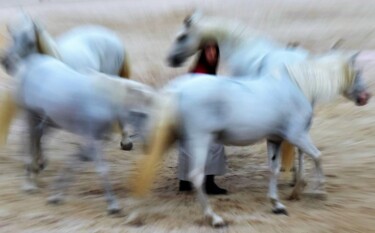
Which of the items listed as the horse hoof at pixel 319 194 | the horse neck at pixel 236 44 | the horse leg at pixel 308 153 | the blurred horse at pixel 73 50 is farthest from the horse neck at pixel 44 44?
the horse hoof at pixel 319 194

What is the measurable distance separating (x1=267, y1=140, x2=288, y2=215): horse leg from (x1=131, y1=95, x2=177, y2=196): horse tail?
3.06ft

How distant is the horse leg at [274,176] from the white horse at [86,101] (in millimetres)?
1068

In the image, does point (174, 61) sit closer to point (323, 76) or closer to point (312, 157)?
point (323, 76)

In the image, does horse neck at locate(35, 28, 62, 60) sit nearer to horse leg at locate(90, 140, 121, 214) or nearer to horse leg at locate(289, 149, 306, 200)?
horse leg at locate(90, 140, 121, 214)

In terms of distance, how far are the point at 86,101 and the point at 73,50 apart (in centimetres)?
139

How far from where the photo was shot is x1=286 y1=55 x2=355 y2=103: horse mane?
5.09 metres

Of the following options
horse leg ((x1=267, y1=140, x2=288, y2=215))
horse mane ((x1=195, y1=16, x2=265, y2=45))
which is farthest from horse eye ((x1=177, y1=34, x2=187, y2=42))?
horse leg ((x1=267, y1=140, x2=288, y2=215))

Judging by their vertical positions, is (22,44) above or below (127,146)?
above

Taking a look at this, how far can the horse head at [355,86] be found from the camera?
17.5 feet

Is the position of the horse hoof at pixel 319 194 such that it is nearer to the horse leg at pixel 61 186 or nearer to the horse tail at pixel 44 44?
the horse leg at pixel 61 186

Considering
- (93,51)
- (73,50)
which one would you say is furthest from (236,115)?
(93,51)

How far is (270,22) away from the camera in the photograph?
12266 millimetres

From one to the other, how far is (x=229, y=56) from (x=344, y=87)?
971 millimetres

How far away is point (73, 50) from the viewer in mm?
6109
